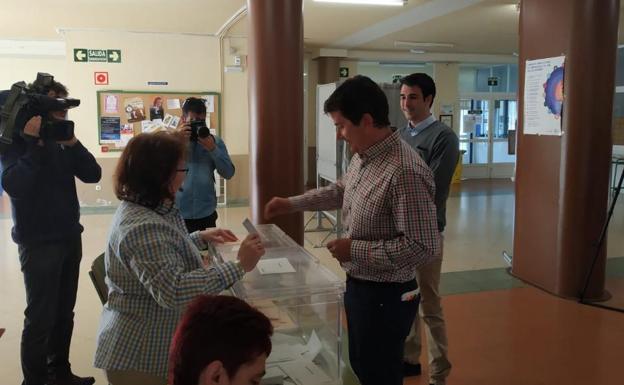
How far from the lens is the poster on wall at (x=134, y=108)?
26.3 ft

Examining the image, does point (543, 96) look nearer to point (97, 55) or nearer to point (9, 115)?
point (9, 115)

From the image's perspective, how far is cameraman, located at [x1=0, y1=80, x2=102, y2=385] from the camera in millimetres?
2426

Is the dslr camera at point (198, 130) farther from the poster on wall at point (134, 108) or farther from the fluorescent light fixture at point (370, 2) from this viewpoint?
the poster on wall at point (134, 108)

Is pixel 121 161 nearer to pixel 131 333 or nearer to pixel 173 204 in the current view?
pixel 173 204

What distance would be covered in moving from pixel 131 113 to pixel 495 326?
252 inches

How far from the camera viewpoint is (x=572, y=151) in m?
4.07

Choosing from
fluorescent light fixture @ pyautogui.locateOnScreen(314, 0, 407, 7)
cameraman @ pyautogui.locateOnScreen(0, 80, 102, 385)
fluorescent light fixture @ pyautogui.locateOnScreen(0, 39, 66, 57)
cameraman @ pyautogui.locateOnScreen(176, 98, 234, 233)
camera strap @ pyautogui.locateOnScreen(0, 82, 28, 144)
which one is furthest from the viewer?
fluorescent light fixture @ pyautogui.locateOnScreen(0, 39, 66, 57)

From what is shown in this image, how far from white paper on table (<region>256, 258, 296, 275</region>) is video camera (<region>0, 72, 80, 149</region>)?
53.0 inches

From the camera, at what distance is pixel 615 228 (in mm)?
7078

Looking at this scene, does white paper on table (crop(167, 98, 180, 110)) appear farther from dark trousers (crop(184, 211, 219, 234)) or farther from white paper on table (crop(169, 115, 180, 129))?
dark trousers (crop(184, 211, 219, 234))

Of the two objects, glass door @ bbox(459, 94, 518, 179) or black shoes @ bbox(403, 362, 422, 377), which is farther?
glass door @ bbox(459, 94, 518, 179)

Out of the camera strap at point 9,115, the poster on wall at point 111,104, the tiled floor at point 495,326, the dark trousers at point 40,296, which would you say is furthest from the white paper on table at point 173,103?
the camera strap at point 9,115

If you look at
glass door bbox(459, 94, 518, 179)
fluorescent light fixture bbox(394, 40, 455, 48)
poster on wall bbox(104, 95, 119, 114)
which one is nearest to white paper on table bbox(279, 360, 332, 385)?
poster on wall bbox(104, 95, 119, 114)

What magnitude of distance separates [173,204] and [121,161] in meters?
0.19
